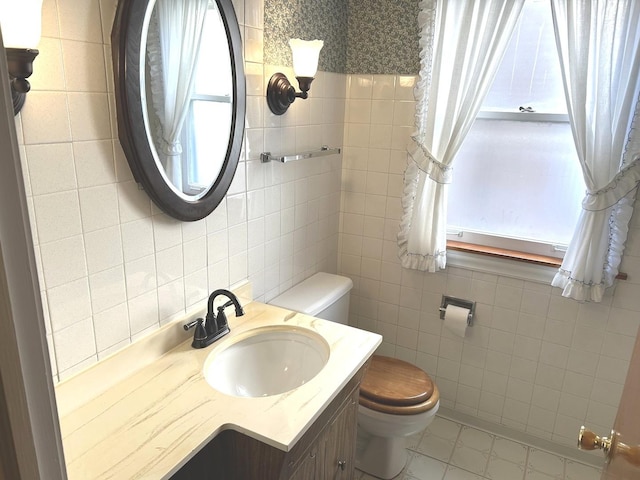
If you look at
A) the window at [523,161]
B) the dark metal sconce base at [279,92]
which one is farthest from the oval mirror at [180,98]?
the window at [523,161]

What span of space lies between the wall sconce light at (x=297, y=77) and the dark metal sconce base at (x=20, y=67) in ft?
3.06

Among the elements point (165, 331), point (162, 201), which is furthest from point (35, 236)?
point (165, 331)

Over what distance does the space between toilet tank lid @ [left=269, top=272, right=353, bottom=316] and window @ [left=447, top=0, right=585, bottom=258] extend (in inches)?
23.9

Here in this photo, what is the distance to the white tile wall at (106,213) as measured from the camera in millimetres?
1051

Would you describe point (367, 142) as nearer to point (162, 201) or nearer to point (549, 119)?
point (549, 119)

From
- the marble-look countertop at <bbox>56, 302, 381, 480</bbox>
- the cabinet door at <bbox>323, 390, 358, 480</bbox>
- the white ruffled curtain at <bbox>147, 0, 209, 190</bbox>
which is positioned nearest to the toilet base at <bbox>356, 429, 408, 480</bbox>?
the cabinet door at <bbox>323, 390, 358, 480</bbox>

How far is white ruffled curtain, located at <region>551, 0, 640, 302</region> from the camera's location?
172cm

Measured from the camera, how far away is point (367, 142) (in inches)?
91.2

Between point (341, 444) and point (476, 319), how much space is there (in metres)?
1.04

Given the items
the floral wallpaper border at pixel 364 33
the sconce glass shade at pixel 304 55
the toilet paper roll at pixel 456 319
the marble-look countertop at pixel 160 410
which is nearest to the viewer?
the marble-look countertop at pixel 160 410

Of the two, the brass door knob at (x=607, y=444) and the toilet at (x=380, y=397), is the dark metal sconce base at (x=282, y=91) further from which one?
the brass door knob at (x=607, y=444)

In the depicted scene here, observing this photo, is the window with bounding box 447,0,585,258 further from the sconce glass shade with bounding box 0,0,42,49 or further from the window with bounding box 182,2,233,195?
the sconce glass shade with bounding box 0,0,42,49

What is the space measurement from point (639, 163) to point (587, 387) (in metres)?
1.01

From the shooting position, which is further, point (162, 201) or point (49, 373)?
point (162, 201)
